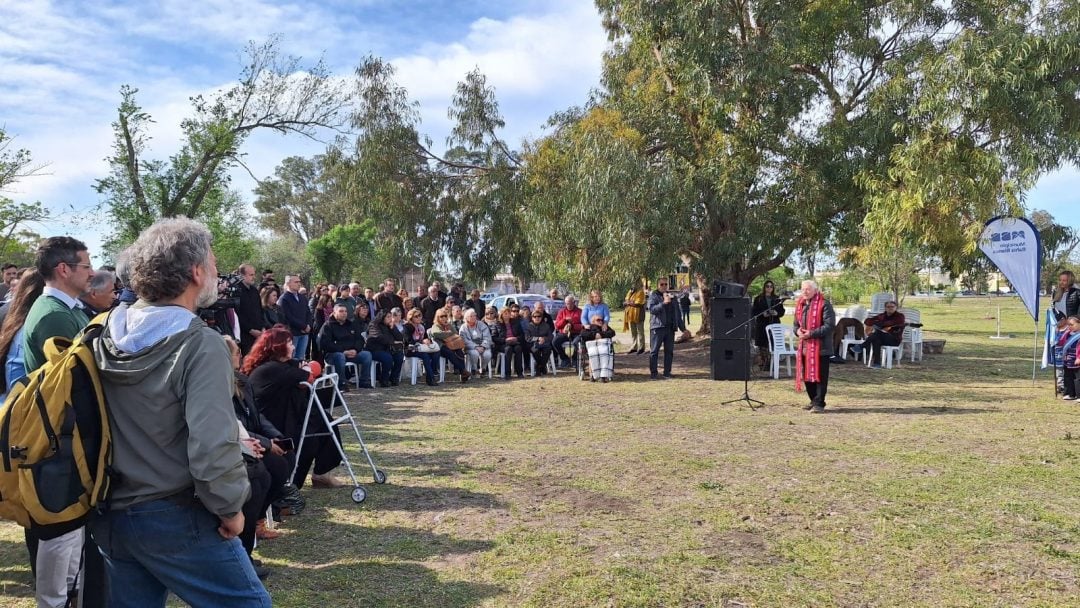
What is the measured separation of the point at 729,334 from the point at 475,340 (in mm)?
4569

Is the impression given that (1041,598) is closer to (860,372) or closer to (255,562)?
(255,562)

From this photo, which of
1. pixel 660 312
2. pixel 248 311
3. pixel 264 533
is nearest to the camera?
pixel 264 533

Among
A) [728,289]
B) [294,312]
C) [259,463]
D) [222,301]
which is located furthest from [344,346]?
[259,463]

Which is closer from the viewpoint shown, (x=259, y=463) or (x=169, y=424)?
(x=169, y=424)

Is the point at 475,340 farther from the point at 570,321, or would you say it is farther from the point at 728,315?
the point at 728,315

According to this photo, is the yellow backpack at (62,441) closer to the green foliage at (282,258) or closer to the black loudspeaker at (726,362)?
the black loudspeaker at (726,362)

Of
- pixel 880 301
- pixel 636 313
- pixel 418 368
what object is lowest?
pixel 418 368

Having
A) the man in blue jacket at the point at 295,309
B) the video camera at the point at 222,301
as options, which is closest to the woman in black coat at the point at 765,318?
the man in blue jacket at the point at 295,309

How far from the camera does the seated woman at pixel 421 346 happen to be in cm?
1305

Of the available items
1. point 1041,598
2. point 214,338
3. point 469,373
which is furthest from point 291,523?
point 469,373

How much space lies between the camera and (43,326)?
3270 mm

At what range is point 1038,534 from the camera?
15.3 ft

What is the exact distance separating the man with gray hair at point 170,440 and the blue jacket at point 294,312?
9626 mm

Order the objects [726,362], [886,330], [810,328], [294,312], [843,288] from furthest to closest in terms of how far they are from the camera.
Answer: [843,288]
[886,330]
[726,362]
[294,312]
[810,328]
